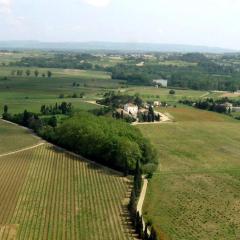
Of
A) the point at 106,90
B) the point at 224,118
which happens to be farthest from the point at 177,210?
the point at 106,90

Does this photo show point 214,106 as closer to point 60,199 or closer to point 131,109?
point 131,109

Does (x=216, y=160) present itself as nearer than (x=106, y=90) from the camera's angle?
Yes

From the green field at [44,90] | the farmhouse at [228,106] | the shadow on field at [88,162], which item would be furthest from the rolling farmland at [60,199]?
the farmhouse at [228,106]

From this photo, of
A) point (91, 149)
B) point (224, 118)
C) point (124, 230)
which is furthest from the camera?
point (224, 118)

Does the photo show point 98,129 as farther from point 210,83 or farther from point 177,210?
point 210,83

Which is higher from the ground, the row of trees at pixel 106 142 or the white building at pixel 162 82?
the row of trees at pixel 106 142

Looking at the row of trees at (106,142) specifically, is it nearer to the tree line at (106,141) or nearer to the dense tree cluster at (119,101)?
the tree line at (106,141)

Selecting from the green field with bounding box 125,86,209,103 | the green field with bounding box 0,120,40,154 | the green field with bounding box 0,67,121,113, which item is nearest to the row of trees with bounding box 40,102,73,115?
the green field with bounding box 0,67,121,113

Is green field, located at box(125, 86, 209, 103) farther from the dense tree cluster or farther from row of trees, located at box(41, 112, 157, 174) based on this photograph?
row of trees, located at box(41, 112, 157, 174)
